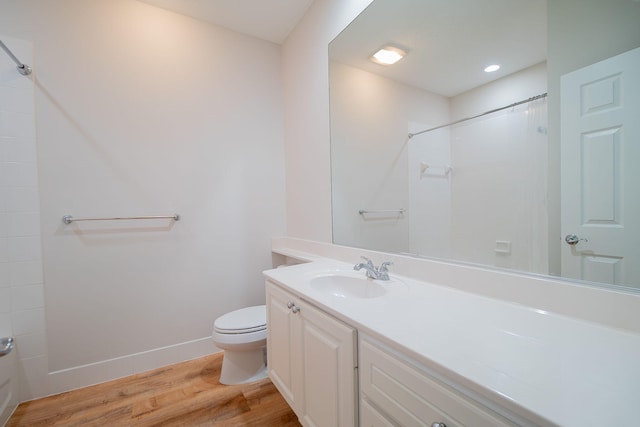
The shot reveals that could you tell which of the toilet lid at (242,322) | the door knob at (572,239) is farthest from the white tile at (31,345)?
the door knob at (572,239)

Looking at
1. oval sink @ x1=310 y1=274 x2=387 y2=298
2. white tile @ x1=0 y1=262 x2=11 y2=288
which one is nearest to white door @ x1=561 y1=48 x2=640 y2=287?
oval sink @ x1=310 y1=274 x2=387 y2=298

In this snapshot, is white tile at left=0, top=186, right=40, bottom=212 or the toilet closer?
white tile at left=0, top=186, right=40, bottom=212

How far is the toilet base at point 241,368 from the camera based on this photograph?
1646 mm

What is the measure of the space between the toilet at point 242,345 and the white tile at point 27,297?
1.06 m

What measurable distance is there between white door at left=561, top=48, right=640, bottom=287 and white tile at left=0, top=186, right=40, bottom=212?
265 cm

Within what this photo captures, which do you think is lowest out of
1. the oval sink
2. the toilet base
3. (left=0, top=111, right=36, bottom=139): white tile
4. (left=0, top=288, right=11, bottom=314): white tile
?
the toilet base

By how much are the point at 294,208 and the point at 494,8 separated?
5.69 ft

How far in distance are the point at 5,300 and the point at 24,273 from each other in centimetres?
17

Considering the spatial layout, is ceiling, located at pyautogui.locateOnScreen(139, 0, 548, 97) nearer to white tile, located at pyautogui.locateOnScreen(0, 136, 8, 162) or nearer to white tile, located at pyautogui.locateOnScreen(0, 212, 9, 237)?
white tile, located at pyautogui.locateOnScreen(0, 136, 8, 162)

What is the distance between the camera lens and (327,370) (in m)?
0.91

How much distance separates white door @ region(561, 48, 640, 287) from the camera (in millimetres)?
692

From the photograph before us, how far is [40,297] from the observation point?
1.52 meters

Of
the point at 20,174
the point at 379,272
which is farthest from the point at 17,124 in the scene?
the point at 379,272

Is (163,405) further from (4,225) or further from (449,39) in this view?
(449,39)
